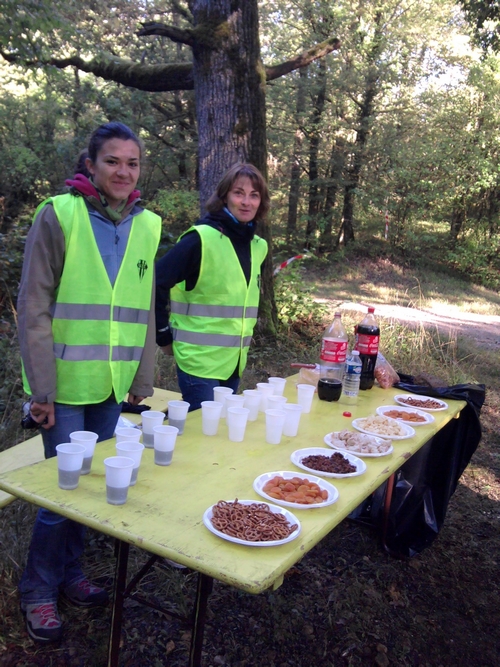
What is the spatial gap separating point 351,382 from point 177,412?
1220 millimetres

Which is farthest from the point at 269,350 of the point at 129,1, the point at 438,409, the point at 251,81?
the point at 129,1

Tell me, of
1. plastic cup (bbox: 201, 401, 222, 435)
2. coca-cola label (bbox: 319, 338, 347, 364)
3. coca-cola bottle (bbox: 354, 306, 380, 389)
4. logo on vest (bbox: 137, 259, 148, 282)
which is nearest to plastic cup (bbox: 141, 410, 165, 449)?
plastic cup (bbox: 201, 401, 222, 435)

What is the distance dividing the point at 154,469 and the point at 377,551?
2218mm

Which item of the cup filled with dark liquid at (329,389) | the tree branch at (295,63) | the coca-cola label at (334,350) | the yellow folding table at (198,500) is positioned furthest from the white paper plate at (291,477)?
the tree branch at (295,63)

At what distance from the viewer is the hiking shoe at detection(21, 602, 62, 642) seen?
242 cm

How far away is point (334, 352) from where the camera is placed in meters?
3.29

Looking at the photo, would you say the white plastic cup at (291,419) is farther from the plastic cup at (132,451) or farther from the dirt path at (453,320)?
the dirt path at (453,320)

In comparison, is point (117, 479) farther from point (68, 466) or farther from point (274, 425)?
point (274, 425)

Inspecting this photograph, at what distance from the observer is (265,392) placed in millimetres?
2814

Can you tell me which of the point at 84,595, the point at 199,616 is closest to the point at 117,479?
the point at 199,616

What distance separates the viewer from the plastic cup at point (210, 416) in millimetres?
2418

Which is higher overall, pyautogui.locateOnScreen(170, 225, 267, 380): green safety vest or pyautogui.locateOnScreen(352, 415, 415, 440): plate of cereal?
pyautogui.locateOnScreen(170, 225, 267, 380): green safety vest

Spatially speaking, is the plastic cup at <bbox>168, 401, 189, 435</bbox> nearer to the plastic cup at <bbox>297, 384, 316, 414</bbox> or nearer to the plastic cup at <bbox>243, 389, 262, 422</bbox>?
the plastic cup at <bbox>243, 389, 262, 422</bbox>

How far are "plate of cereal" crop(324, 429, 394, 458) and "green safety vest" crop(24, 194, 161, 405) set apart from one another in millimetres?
987
